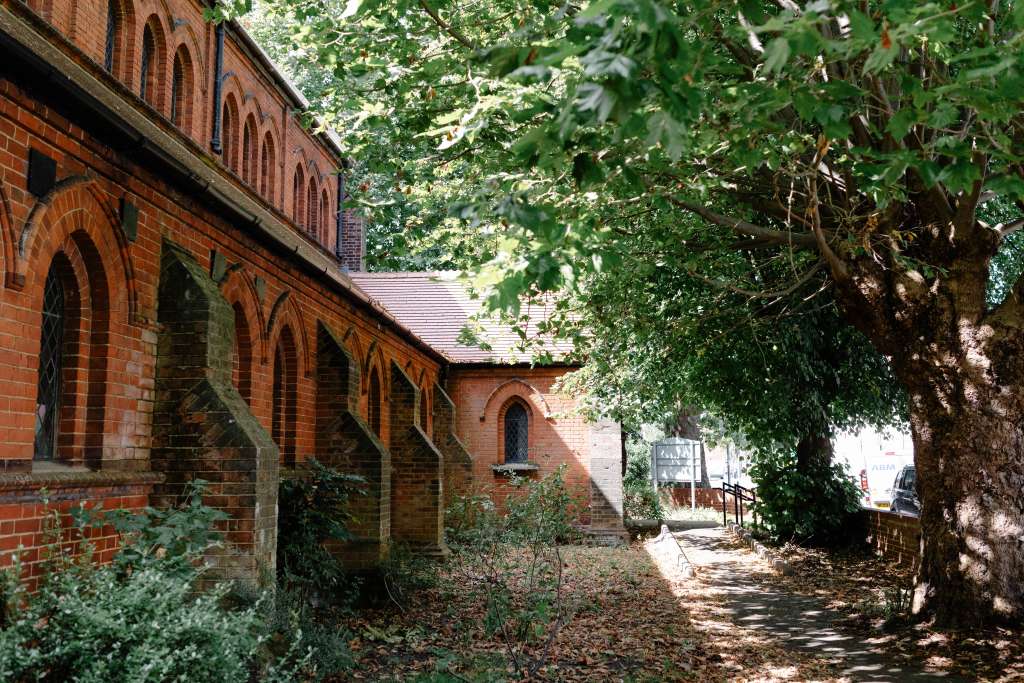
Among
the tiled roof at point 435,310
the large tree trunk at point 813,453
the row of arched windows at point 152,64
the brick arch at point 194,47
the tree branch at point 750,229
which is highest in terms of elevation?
the brick arch at point 194,47

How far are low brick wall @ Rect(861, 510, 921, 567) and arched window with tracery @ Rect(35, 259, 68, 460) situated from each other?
1205 cm

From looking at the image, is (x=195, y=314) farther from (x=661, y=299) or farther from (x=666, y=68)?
(x=661, y=299)

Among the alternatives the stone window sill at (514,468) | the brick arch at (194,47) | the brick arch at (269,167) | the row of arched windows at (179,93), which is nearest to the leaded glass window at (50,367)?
the row of arched windows at (179,93)

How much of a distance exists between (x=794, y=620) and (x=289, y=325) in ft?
24.0

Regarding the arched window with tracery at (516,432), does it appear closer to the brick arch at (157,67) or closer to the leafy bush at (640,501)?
the leafy bush at (640,501)

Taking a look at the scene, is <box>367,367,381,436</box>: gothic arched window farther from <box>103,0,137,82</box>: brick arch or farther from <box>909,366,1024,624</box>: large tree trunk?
<box>909,366,1024,624</box>: large tree trunk

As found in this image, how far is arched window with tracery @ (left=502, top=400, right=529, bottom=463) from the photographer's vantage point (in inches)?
929

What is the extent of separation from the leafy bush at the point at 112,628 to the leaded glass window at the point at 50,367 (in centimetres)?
76

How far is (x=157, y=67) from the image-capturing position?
12828 mm

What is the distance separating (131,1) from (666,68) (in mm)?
10468

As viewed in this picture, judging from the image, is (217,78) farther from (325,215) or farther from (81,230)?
(81,230)

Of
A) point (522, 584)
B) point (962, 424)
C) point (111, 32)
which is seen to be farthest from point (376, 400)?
point (962, 424)

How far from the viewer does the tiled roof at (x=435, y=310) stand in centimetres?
2387

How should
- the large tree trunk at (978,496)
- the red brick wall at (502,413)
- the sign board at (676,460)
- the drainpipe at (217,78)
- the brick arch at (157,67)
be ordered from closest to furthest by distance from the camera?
1. the large tree trunk at (978,496)
2. the brick arch at (157,67)
3. the drainpipe at (217,78)
4. the red brick wall at (502,413)
5. the sign board at (676,460)
